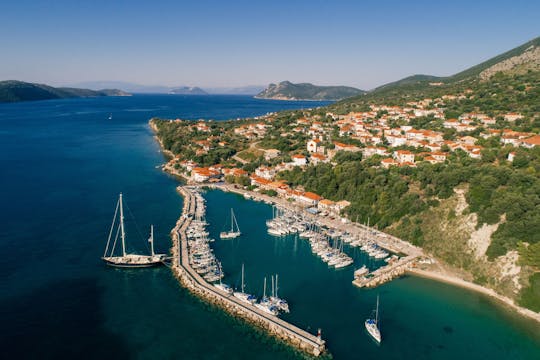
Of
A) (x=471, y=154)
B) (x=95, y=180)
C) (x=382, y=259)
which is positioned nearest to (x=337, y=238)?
(x=382, y=259)

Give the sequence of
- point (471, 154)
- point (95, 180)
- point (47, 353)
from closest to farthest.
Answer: point (47, 353) → point (471, 154) → point (95, 180)

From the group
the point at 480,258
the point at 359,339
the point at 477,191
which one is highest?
the point at 477,191

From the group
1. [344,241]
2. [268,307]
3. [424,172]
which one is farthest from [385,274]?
[424,172]

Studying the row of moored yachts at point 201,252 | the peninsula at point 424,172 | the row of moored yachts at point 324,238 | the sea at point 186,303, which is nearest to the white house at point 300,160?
the peninsula at point 424,172

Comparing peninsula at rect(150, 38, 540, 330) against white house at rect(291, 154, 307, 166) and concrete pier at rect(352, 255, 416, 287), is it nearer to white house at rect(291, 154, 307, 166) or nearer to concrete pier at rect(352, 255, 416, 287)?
concrete pier at rect(352, 255, 416, 287)

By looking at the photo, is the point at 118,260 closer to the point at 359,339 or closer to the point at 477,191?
the point at 359,339

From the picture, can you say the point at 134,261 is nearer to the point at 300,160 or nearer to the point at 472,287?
the point at 472,287
